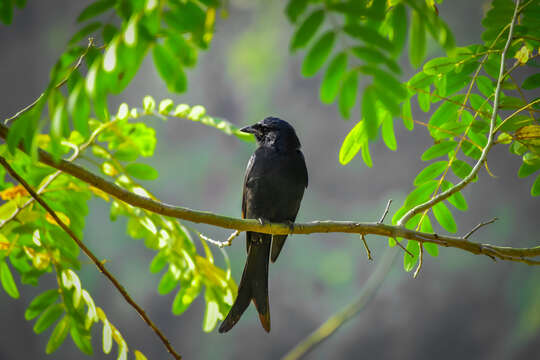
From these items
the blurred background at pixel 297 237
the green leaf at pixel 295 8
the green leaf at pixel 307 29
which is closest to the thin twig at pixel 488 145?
the green leaf at pixel 307 29

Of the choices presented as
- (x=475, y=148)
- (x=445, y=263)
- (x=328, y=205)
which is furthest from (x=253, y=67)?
(x=475, y=148)

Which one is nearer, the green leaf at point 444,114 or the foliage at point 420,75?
the foliage at point 420,75

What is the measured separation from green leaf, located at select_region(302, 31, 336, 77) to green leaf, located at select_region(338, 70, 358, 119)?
3.9 inches

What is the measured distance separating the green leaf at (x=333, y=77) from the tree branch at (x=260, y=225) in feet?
2.33

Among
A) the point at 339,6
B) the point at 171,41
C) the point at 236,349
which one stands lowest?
the point at 236,349

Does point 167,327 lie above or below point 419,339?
above

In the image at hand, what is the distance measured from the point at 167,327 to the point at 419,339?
3851 mm

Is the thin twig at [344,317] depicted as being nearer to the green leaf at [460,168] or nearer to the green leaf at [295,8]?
the green leaf at [460,168]

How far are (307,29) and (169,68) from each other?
0.38 metres

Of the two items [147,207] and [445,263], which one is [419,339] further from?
[147,207]

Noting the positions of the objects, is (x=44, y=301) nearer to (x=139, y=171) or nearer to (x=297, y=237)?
(x=139, y=171)

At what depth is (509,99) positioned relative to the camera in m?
2.02

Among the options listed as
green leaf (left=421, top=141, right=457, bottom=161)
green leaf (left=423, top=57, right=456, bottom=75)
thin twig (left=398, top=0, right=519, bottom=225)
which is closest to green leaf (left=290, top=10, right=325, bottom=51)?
thin twig (left=398, top=0, right=519, bottom=225)

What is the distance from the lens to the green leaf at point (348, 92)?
1.20 meters
